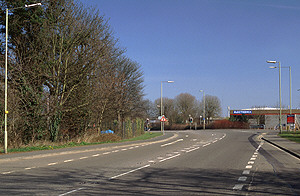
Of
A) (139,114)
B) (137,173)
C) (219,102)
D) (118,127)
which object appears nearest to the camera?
(137,173)

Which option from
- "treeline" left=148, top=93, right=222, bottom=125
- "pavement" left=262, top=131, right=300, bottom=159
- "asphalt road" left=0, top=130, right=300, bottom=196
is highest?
"treeline" left=148, top=93, right=222, bottom=125

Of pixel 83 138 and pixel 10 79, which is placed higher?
pixel 10 79

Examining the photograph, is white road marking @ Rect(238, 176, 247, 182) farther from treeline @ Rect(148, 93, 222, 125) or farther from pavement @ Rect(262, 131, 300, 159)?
treeline @ Rect(148, 93, 222, 125)

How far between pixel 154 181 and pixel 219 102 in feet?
300

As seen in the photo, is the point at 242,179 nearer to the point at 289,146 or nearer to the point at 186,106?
the point at 289,146

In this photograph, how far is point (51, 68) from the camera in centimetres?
2622

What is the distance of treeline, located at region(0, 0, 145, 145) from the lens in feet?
80.7

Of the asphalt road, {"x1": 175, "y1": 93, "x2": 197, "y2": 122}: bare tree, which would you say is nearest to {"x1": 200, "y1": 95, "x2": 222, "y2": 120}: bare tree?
{"x1": 175, "y1": 93, "x2": 197, "y2": 122}: bare tree

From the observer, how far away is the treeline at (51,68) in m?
24.6

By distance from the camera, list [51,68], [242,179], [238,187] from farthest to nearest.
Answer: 1. [51,68]
2. [242,179]
3. [238,187]

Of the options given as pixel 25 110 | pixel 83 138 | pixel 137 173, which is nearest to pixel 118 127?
pixel 83 138

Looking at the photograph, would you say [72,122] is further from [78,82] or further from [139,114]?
[139,114]

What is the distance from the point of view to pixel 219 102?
324ft

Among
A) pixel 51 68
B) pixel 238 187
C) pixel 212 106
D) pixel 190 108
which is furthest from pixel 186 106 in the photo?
pixel 238 187
